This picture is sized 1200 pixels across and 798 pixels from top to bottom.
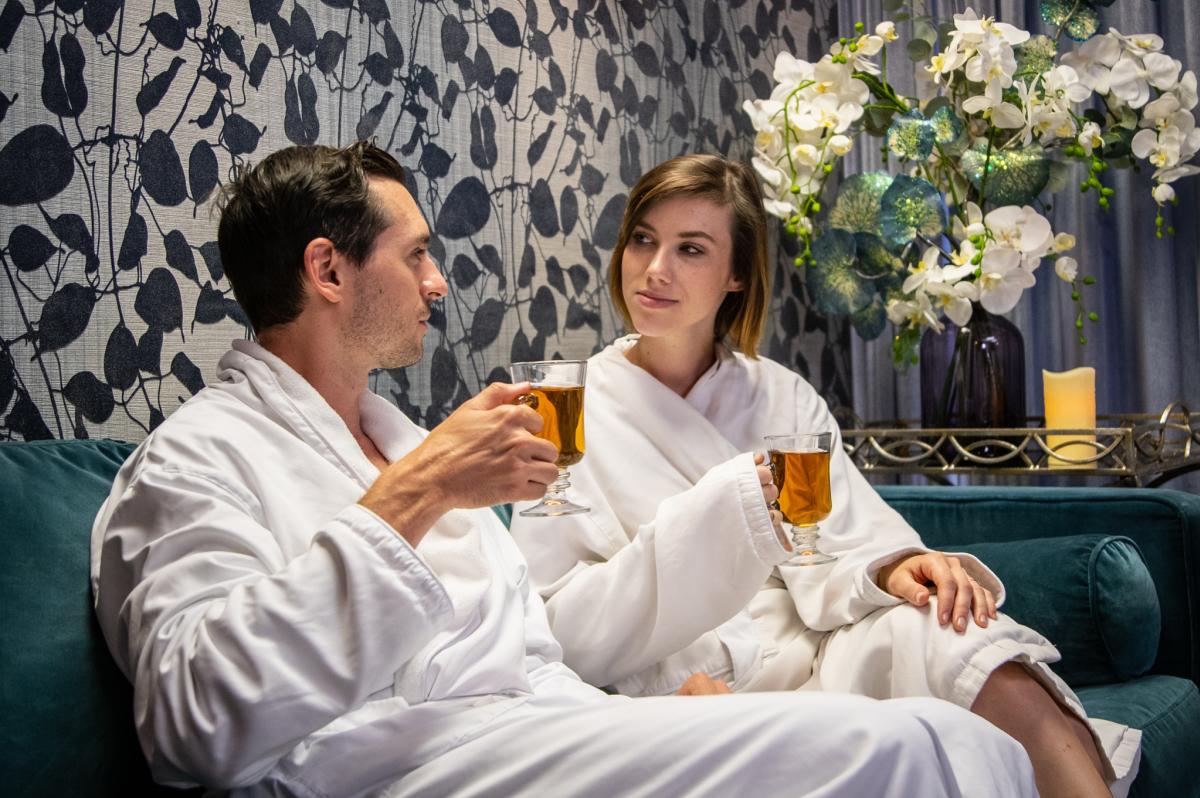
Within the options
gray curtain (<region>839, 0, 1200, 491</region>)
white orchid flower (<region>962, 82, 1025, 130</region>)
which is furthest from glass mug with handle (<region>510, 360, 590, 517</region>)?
gray curtain (<region>839, 0, 1200, 491</region>)

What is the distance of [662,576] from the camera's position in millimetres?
1856

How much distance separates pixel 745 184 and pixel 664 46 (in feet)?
2.58

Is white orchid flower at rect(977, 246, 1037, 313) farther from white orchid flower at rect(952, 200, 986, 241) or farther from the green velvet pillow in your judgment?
the green velvet pillow

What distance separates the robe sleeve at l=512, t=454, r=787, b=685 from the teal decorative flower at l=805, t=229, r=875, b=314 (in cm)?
122

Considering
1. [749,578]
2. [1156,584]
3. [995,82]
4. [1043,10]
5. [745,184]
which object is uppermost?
[1043,10]

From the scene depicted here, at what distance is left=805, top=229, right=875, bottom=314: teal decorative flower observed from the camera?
2964 millimetres

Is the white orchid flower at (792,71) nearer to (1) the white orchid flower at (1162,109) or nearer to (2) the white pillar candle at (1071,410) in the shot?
(1) the white orchid flower at (1162,109)

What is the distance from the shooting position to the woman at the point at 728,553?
172 centimetres

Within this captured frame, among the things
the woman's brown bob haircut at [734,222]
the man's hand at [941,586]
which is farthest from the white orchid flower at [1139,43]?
the man's hand at [941,586]

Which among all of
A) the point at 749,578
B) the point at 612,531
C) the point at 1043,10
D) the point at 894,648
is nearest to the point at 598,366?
the point at 612,531

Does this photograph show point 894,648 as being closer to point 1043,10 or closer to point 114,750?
point 114,750

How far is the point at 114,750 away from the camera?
51.9 inches

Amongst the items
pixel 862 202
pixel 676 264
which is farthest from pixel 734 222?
pixel 862 202

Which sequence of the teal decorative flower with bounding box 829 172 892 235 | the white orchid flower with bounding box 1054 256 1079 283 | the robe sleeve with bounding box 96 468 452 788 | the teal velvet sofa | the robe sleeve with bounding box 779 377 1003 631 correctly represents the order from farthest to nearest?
1. the teal decorative flower with bounding box 829 172 892 235
2. the white orchid flower with bounding box 1054 256 1079 283
3. the robe sleeve with bounding box 779 377 1003 631
4. the teal velvet sofa
5. the robe sleeve with bounding box 96 468 452 788
